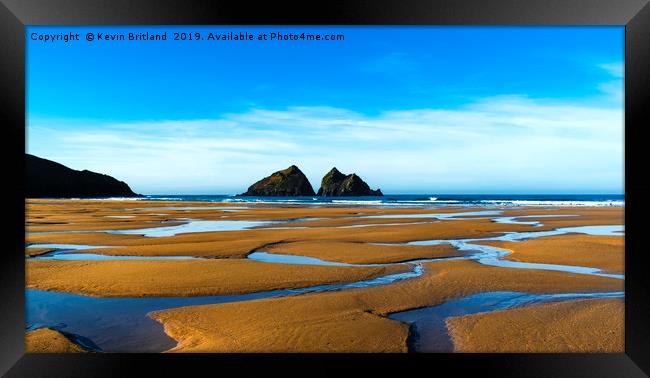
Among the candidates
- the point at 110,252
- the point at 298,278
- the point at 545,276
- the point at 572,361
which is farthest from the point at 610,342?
the point at 110,252

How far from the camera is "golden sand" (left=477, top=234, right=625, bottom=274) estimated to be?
29.6 feet

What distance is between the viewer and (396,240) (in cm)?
1270

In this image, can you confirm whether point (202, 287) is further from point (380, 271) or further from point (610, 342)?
point (610, 342)

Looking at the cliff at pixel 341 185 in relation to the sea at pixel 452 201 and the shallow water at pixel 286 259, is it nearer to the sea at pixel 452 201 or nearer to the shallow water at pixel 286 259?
the sea at pixel 452 201

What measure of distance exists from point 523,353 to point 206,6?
4.66 meters

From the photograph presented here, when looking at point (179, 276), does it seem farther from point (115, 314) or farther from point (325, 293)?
point (325, 293)

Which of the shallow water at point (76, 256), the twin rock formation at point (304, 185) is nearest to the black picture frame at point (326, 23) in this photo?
the shallow water at point (76, 256)

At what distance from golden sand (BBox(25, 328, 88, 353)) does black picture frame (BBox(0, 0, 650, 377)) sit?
0.59 feet

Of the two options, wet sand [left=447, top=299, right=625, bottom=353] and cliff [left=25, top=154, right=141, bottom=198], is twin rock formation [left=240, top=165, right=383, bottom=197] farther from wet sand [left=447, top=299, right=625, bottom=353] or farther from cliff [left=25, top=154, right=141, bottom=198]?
wet sand [left=447, top=299, right=625, bottom=353]

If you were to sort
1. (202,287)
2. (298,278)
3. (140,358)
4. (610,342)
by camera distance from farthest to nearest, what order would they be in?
(298,278)
(202,287)
(610,342)
(140,358)

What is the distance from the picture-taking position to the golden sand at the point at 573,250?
9.03m

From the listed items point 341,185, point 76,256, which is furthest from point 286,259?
point 341,185

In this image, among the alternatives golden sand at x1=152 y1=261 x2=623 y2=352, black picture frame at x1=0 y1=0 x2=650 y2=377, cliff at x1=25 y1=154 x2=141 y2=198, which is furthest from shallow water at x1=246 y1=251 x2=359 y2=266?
cliff at x1=25 y1=154 x2=141 y2=198

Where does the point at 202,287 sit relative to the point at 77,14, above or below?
below
